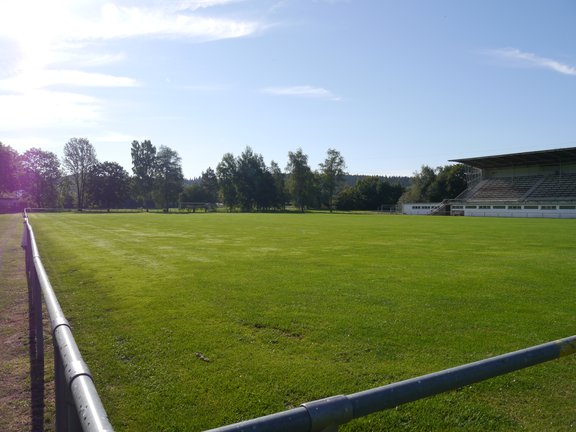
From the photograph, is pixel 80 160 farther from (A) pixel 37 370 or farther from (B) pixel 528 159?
(A) pixel 37 370

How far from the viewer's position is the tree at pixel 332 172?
10938 cm

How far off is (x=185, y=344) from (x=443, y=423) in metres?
3.36

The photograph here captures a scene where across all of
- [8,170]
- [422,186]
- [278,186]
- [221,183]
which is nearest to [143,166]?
[221,183]

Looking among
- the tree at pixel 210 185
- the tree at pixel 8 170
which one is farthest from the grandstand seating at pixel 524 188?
the tree at pixel 8 170

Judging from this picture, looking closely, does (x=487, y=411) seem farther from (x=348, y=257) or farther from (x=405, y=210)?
(x=405, y=210)

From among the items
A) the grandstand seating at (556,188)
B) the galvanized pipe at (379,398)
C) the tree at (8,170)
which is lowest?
the galvanized pipe at (379,398)

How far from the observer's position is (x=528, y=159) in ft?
226

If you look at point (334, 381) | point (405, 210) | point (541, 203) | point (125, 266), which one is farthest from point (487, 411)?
point (405, 210)

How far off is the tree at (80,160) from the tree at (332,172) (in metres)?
55.1

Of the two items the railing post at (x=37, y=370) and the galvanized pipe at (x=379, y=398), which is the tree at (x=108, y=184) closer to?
the railing post at (x=37, y=370)

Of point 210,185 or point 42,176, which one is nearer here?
point 42,176

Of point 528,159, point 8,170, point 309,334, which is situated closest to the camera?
point 309,334

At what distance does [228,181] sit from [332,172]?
2709cm

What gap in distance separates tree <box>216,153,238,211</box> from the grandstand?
47261mm
